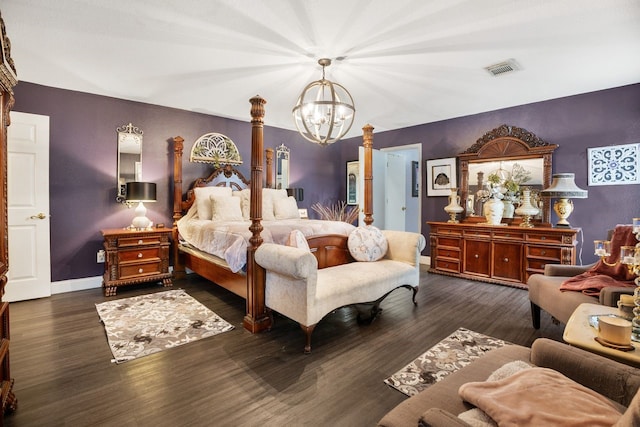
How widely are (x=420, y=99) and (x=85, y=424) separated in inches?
180

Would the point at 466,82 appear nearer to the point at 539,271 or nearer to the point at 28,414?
the point at 539,271

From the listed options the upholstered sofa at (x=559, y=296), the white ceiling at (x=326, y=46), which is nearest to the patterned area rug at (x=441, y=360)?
the upholstered sofa at (x=559, y=296)

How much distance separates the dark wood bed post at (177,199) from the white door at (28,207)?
1402 mm

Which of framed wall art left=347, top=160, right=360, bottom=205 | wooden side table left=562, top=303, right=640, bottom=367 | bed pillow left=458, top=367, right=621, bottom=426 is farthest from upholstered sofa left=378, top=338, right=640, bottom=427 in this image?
framed wall art left=347, top=160, right=360, bottom=205

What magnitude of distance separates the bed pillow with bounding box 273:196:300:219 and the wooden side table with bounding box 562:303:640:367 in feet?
11.9

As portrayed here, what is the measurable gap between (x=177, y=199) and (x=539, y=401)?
4.61m

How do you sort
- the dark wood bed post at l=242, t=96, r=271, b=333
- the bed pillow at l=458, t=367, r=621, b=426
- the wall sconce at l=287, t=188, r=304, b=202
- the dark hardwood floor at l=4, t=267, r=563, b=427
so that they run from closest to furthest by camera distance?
the bed pillow at l=458, t=367, r=621, b=426 → the dark hardwood floor at l=4, t=267, r=563, b=427 → the dark wood bed post at l=242, t=96, r=271, b=333 → the wall sconce at l=287, t=188, r=304, b=202

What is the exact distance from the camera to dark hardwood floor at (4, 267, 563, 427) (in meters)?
1.62

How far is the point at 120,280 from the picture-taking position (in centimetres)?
362

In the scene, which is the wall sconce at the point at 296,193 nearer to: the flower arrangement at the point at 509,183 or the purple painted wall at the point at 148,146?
the purple painted wall at the point at 148,146

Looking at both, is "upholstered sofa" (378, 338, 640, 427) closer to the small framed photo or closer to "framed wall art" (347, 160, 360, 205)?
the small framed photo

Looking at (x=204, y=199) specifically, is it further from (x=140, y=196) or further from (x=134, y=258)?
(x=134, y=258)

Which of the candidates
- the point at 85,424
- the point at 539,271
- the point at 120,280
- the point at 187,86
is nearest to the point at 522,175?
the point at 539,271

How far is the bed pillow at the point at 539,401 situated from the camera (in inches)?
31.0
